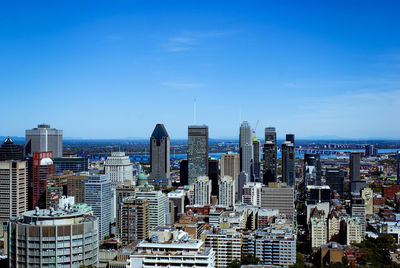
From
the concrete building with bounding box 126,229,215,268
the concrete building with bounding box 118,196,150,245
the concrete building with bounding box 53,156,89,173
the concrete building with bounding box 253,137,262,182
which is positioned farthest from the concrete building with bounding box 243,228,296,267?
the concrete building with bounding box 253,137,262,182

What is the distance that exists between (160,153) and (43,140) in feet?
85.9

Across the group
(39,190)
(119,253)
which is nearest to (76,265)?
(119,253)

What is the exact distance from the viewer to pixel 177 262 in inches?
1014

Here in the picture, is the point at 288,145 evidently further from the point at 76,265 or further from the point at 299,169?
the point at 76,265

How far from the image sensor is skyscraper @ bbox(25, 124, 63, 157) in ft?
351

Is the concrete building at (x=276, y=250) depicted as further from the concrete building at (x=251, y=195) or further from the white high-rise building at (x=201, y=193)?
the white high-rise building at (x=201, y=193)

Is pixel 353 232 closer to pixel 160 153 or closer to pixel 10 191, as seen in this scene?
pixel 10 191

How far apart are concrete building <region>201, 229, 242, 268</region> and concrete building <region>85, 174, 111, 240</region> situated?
60.7 feet

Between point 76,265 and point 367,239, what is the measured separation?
113 ft

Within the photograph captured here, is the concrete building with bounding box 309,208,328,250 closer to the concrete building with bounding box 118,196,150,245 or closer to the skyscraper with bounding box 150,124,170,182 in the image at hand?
the concrete building with bounding box 118,196,150,245

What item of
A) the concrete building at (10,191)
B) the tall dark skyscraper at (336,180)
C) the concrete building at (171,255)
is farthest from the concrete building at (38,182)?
the tall dark skyscraper at (336,180)

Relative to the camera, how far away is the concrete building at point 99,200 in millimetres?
53312

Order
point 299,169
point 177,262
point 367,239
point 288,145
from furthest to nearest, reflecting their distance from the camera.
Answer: point 299,169 → point 288,145 → point 367,239 → point 177,262

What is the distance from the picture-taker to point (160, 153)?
11031 centimetres
